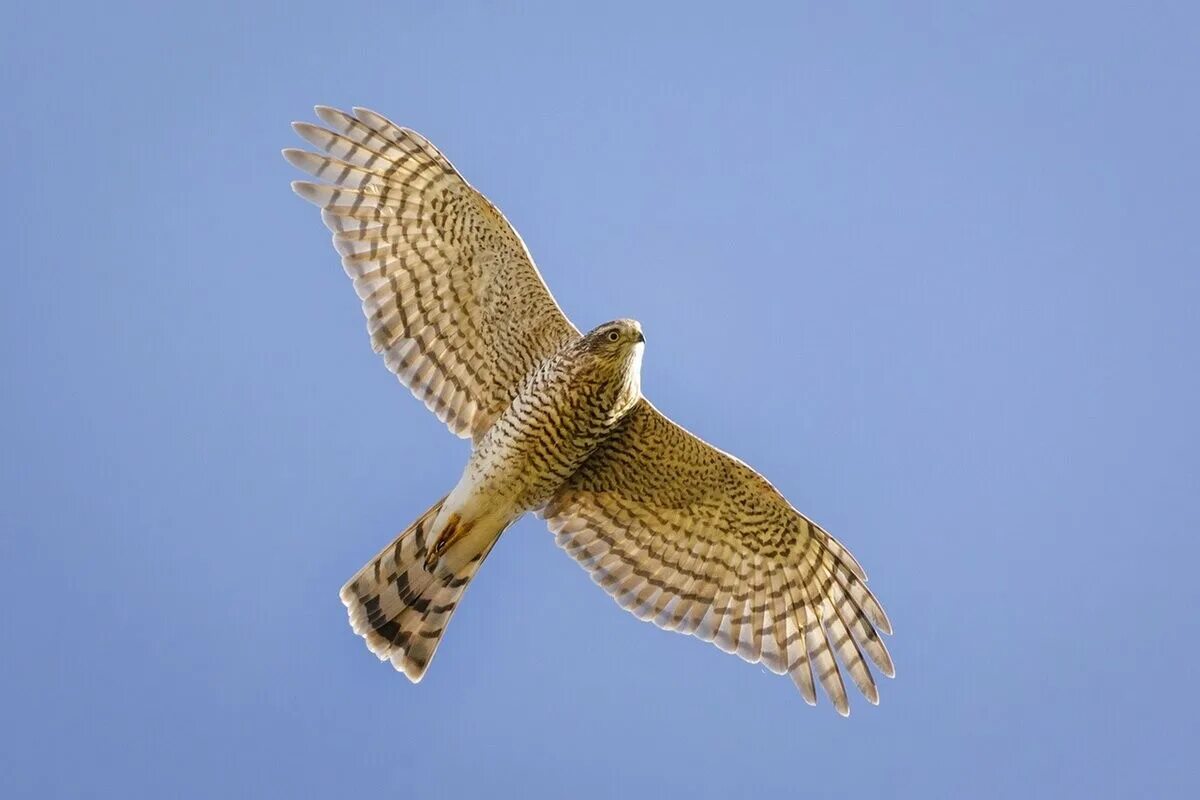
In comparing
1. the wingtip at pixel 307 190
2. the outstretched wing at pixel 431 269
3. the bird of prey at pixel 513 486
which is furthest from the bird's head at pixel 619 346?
the wingtip at pixel 307 190

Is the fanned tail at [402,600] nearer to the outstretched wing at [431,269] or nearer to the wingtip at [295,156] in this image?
the outstretched wing at [431,269]

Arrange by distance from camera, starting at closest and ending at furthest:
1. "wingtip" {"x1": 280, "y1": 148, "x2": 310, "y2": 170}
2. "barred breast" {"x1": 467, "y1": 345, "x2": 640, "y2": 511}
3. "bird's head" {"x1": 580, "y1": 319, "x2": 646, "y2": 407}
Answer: "bird's head" {"x1": 580, "y1": 319, "x2": 646, "y2": 407}
"barred breast" {"x1": 467, "y1": 345, "x2": 640, "y2": 511}
"wingtip" {"x1": 280, "y1": 148, "x2": 310, "y2": 170}

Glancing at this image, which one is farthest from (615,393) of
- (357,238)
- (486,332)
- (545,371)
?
(357,238)

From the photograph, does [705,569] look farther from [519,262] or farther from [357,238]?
[357,238]

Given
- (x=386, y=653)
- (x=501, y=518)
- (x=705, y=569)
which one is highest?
(x=705, y=569)

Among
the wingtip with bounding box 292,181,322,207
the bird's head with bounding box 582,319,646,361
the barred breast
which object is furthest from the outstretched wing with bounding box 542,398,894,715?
the wingtip with bounding box 292,181,322,207

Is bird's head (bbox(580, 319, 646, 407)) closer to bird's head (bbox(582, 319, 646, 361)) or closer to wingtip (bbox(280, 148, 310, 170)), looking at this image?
bird's head (bbox(582, 319, 646, 361))
